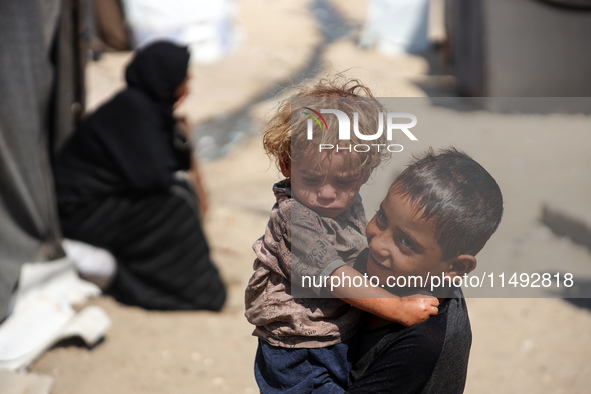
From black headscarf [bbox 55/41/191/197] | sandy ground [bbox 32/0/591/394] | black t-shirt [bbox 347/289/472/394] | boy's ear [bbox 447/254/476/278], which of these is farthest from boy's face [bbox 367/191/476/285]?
black headscarf [bbox 55/41/191/197]

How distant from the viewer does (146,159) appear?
3.49 meters

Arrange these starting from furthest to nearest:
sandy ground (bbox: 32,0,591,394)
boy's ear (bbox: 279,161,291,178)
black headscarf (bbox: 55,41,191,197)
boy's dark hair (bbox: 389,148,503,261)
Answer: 1. black headscarf (bbox: 55,41,191,197)
2. sandy ground (bbox: 32,0,591,394)
3. boy's ear (bbox: 279,161,291,178)
4. boy's dark hair (bbox: 389,148,503,261)

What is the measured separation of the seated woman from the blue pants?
249cm

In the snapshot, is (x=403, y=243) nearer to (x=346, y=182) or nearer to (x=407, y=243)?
(x=407, y=243)

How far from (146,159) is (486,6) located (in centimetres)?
498

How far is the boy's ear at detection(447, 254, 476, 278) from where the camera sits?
1030 mm

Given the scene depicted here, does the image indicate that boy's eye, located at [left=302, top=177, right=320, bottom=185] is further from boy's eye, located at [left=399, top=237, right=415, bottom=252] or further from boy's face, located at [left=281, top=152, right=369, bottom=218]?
boy's eye, located at [left=399, top=237, right=415, bottom=252]

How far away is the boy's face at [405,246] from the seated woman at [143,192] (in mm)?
2684

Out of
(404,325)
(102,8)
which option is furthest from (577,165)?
(102,8)

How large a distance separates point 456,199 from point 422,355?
328 millimetres

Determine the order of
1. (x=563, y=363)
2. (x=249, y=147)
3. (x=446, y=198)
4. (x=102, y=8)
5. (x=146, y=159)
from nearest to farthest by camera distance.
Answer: (x=446, y=198) < (x=563, y=363) < (x=146, y=159) < (x=249, y=147) < (x=102, y=8)

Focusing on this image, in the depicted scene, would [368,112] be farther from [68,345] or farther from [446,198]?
[68,345]

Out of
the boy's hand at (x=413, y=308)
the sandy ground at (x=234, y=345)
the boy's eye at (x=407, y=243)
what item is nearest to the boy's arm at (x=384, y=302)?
the boy's hand at (x=413, y=308)

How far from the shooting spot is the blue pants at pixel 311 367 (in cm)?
121
